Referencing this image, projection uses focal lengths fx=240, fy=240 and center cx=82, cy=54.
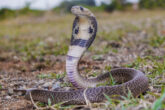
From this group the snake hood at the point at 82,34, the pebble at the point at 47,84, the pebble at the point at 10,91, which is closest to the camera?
the snake hood at the point at 82,34

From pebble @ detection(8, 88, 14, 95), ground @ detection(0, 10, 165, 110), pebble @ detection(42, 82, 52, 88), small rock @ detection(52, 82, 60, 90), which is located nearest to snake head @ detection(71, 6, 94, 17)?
ground @ detection(0, 10, 165, 110)

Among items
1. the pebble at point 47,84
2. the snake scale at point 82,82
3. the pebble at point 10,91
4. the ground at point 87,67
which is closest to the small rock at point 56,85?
the ground at point 87,67

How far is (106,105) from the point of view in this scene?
7.40 feet

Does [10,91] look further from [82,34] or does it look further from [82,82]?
[82,34]

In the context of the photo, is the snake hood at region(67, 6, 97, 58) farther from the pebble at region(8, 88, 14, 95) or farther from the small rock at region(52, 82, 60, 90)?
the pebble at region(8, 88, 14, 95)

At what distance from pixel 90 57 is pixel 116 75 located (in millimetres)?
2030

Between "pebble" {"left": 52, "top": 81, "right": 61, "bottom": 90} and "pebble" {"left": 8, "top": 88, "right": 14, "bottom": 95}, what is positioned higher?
"pebble" {"left": 52, "top": 81, "right": 61, "bottom": 90}

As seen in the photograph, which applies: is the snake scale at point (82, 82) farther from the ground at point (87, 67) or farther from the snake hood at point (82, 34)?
the ground at point (87, 67)

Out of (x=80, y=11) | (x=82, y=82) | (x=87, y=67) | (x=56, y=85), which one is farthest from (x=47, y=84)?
(x=80, y=11)

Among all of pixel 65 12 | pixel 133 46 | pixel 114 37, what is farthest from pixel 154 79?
pixel 65 12

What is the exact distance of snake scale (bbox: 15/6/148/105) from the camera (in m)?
2.52

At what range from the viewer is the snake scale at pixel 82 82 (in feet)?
8.27

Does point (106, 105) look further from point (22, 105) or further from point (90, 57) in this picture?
point (90, 57)

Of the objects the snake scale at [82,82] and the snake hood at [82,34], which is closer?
the snake scale at [82,82]
